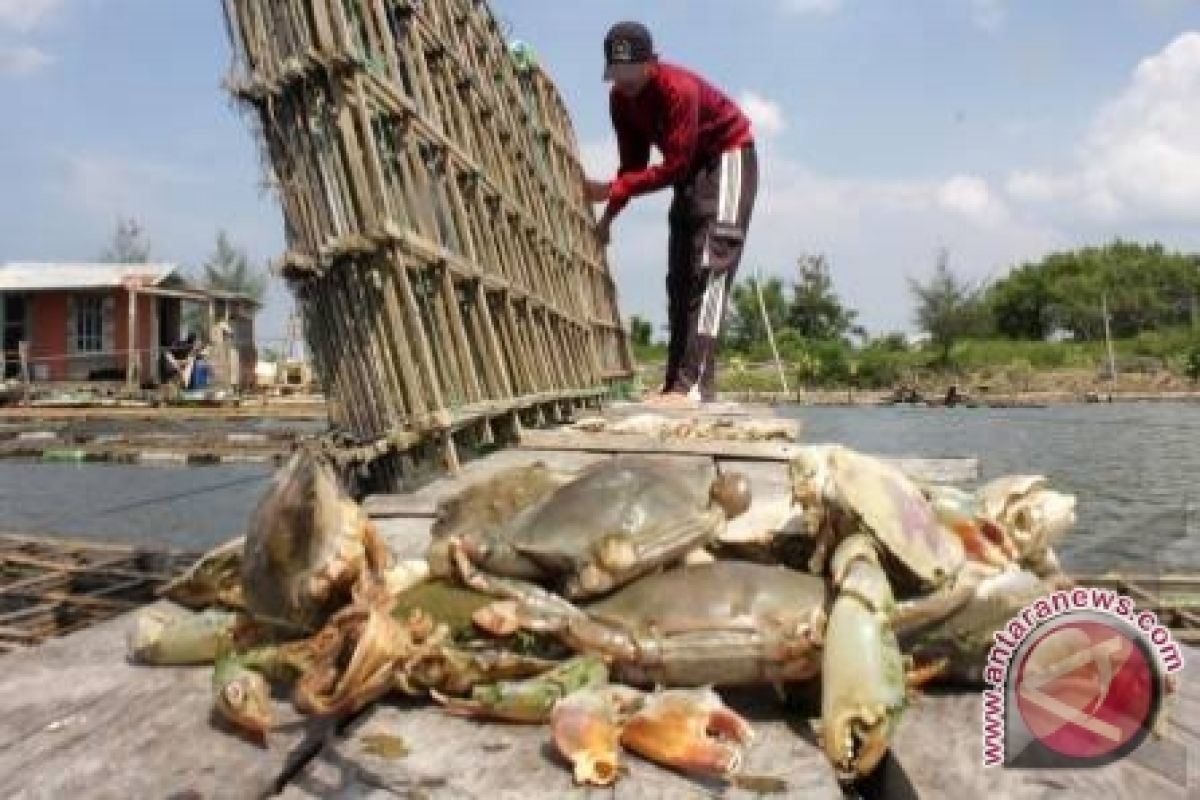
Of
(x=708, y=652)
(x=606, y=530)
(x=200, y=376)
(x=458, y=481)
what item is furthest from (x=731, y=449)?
(x=200, y=376)

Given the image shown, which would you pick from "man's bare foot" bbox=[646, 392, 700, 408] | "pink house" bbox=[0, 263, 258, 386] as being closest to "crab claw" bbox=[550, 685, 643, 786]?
"man's bare foot" bbox=[646, 392, 700, 408]

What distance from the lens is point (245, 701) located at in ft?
6.49

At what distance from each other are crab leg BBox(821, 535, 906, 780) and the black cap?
461cm

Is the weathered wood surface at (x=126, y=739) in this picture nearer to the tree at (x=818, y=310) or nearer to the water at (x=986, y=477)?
the water at (x=986, y=477)

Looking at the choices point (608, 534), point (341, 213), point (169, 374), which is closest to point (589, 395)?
point (341, 213)

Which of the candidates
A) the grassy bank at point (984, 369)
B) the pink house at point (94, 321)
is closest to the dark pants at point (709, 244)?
the pink house at point (94, 321)

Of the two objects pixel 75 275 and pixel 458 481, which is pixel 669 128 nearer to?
pixel 458 481

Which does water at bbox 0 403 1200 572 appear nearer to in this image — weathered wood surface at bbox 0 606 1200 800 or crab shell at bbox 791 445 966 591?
crab shell at bbox 791 445 966 591

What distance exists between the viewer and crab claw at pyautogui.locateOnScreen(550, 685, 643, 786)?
175 centimetres

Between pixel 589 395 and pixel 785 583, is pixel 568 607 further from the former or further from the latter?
pixel 589 395

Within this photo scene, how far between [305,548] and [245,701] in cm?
29

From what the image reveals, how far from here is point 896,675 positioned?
6.08ft

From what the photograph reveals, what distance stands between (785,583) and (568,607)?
41 cm

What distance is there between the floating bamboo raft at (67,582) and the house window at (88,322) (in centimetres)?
2314
